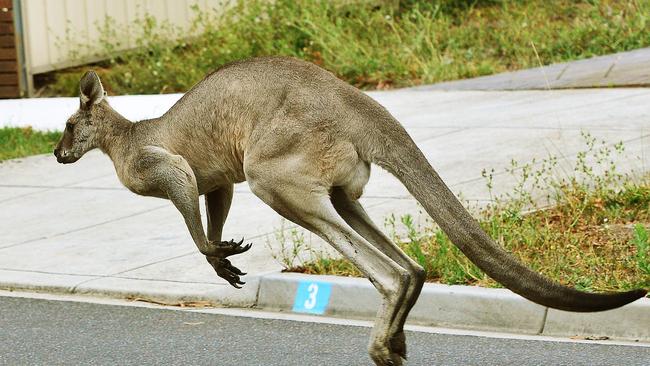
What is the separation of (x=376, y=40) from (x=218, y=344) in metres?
10.3

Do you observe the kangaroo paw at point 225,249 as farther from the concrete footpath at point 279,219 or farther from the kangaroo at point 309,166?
the concrete footpath at point 279,219

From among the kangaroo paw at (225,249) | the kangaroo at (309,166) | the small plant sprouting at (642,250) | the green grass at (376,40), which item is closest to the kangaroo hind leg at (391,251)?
the kangaroo at (309,166)

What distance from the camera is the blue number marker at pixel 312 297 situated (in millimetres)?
8258

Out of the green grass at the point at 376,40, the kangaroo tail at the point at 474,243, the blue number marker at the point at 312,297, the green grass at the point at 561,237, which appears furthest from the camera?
the green grass at the point at 376,40

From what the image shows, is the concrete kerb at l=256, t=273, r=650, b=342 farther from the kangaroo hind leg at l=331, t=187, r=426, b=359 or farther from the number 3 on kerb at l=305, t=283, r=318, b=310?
the kangaroo hind leg at l=331, t=187, r=426, b=359

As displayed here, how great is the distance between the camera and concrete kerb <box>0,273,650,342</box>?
7383mm

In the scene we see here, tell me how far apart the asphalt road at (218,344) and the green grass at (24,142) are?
5742 mm

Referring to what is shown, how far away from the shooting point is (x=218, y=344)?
25.0 ft

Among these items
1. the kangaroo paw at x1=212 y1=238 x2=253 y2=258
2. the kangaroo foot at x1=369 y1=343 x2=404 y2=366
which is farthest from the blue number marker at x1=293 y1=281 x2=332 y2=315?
the kangaroo foot at x1=369 y1=343 x2=404 y2=366

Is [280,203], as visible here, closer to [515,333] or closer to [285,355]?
[285,355]

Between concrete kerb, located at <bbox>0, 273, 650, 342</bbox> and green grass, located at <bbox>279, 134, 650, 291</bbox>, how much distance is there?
247mm

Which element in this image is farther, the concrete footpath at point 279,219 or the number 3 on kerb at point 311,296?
the number 3 on kerb at point 311,296

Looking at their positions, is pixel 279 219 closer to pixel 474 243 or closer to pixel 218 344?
pixel 218 344

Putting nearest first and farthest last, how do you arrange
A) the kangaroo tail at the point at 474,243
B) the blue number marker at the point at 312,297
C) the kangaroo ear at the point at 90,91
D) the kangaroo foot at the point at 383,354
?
the kangaroo tail at the point at 474,243, the kangaroo foot at the point at 383,354, the kangaroo ear at the point at 90,91, the blue number marker at the point at 312,297
